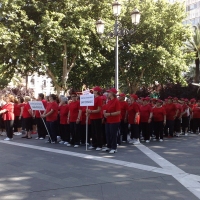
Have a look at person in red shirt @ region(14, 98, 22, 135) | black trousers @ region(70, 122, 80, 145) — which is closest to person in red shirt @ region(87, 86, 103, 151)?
black trousers @ region(70, 122, 80, 145)

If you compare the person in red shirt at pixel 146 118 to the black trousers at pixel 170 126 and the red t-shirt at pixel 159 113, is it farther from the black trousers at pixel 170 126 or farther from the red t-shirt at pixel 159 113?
the black trousers at pixel 170 126

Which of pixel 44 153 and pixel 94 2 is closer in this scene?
pixel 44 153

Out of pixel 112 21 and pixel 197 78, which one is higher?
pixel 112 21

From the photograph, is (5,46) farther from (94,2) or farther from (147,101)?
(147,101)

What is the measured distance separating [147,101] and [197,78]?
2330cm

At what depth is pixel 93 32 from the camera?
22.8 m

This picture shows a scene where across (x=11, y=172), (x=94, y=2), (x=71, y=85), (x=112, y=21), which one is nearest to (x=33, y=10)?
(x=94, y=2)

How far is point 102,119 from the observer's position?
34.0ft

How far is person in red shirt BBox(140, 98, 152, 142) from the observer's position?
41.9 ft

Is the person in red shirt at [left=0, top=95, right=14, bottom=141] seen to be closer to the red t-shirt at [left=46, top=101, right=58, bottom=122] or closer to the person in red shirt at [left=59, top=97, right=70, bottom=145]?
the red t-shirt at [left=46, top=101, right=58, bottom=122]

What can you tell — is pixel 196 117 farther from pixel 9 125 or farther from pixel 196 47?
pixel 196 47

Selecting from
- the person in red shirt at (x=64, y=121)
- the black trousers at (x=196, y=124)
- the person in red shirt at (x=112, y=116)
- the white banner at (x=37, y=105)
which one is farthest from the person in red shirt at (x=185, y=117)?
the white banner at (x=37, y=105)

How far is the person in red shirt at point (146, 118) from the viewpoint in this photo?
1277 cm

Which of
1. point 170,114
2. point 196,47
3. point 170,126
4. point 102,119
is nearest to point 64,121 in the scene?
point 102,119
